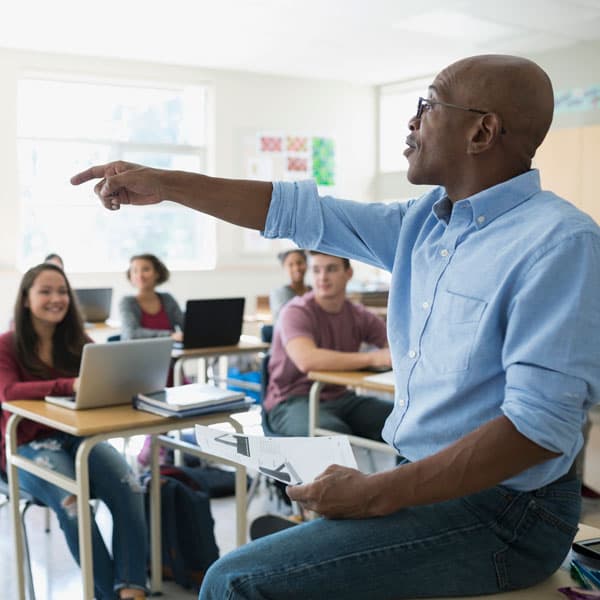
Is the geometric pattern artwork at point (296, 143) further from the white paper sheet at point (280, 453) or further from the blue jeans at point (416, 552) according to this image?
the blue jeans at point (416, 552)

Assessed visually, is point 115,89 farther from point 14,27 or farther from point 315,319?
point 315,319

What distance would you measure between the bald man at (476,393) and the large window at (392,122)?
27.9 feet

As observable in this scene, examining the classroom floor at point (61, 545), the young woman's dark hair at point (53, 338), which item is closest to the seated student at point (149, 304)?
the classroom floor at point (61, 545)

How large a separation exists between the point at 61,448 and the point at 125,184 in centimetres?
161

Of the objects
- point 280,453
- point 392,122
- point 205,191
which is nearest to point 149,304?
point 205,191

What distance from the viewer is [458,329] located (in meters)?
1.25

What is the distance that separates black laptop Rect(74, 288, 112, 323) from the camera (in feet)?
19.1

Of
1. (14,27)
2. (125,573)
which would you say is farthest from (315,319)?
(14,27)

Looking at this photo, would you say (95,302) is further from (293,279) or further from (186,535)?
(186,535)

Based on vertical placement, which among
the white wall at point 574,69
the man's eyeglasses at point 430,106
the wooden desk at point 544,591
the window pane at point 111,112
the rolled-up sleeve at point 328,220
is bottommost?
the wooden desk at point 544,591

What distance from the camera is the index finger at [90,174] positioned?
1.57 metres

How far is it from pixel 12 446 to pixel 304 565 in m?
1.85

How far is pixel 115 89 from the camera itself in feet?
27.0

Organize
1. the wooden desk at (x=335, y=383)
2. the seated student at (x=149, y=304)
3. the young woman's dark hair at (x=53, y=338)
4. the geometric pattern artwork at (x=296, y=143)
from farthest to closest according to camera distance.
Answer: the geometric pattern artwork at (x=296, y=143) → the seated student at (x=149, y=304) → the wooden desk at (x=335, y=383) → the young woman's dark hair at (x=53, y=338)
